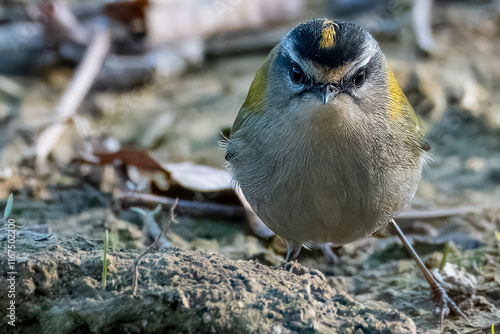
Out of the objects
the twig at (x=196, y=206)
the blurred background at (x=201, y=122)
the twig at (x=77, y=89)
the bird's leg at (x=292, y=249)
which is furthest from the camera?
the twig at (x=77, y=89)

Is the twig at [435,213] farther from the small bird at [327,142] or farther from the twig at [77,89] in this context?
the twig at [77,89]

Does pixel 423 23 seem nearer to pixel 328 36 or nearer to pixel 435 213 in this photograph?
pixel 435 213

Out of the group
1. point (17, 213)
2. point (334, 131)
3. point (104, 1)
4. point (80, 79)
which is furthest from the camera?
point (104, 1)

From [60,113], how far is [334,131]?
3925mm

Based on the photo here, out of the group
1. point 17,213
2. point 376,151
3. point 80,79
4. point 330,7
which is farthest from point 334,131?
point 330,7

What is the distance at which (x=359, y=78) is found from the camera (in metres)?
3.70

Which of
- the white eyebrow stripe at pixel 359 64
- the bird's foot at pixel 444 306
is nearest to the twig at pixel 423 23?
the bird's foot at pixel 444 306

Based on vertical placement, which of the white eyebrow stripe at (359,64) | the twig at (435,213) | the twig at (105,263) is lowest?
the twig at (435,213)

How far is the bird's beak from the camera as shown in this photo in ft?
11.2

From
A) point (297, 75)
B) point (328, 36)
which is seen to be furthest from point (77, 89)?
point (328, 36)

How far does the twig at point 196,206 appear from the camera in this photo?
5.45 meters

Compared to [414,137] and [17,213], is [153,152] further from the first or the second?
[414,137]

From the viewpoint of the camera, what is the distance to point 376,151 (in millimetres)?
3820

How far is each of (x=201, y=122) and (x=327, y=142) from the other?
3714 mm
